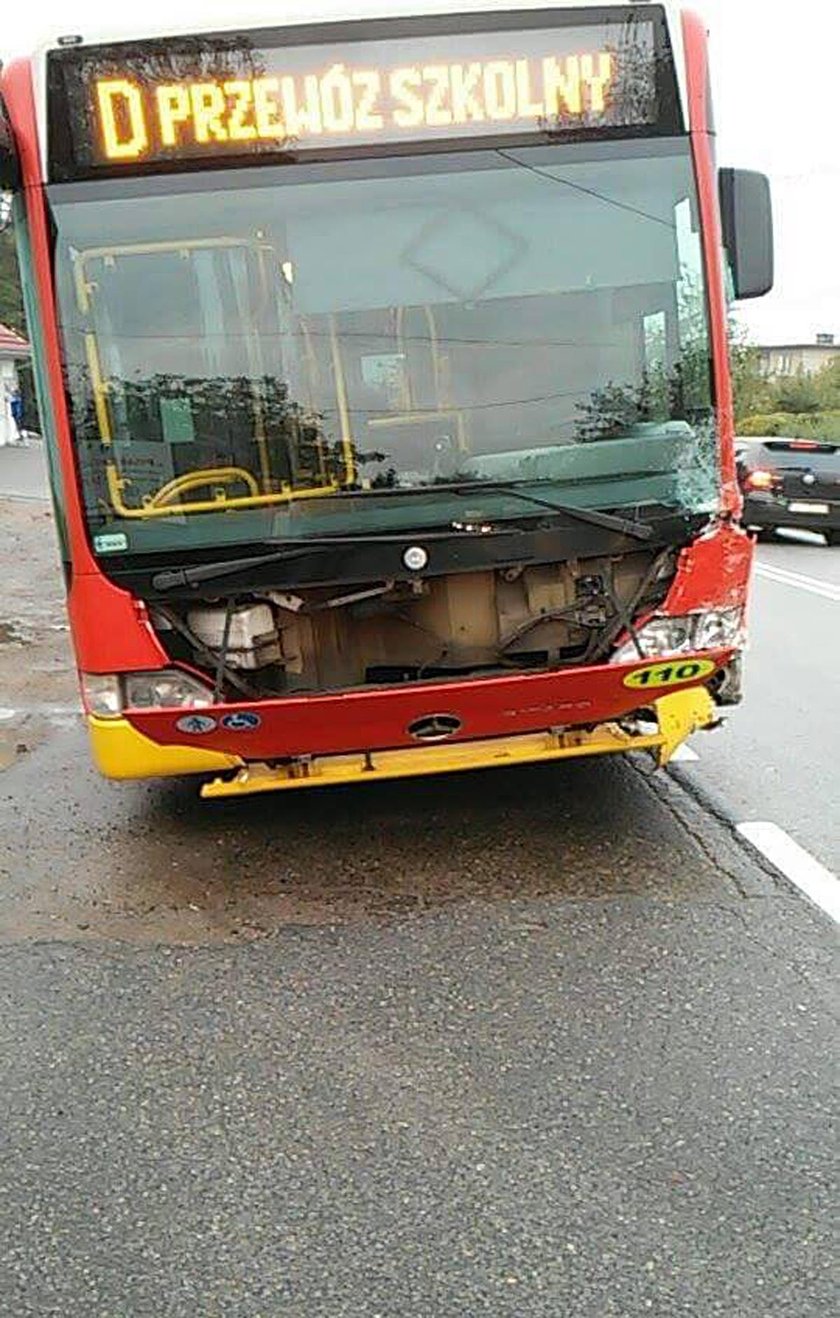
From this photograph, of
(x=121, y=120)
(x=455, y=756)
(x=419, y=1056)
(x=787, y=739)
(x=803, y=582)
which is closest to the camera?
(x=419, y=1056)

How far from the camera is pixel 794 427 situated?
3969cm

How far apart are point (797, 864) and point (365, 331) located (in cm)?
268

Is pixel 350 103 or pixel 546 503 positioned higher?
pixel 350 103

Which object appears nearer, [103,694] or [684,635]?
[103,694]

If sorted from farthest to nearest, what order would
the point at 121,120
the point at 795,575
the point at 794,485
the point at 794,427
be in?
the point at 794,427 < the point at 794,485 < the point at 795,575 < the point at 121,120

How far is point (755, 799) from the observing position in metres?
5.63

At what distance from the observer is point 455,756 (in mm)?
4918

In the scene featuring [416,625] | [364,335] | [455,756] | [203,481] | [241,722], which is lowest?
[455,756]

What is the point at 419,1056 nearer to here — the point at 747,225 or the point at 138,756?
the point at 138,756

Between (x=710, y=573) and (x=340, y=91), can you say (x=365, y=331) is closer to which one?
(x=340, y=91)

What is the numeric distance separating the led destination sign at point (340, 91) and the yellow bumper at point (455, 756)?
7.57 ft

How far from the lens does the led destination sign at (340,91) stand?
438 cm

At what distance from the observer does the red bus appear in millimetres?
4410

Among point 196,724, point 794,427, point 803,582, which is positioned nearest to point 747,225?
point 196,724
